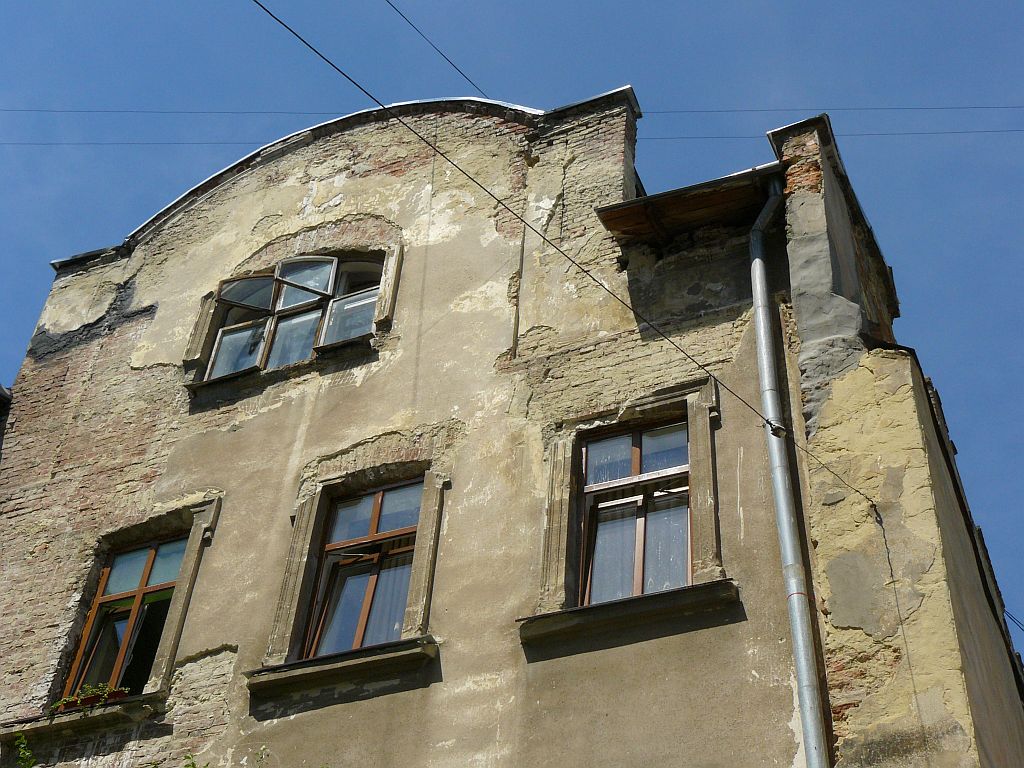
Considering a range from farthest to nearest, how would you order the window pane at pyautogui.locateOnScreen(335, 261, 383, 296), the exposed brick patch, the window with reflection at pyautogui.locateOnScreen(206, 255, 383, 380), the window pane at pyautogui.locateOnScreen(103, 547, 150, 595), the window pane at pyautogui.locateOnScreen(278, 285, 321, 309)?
the window pane at pyautogui.locateOnScreen(335, 261, 383, 296)
the window pane at pyautogui.locateOnScreen(278, 285, 321, 309)
the window with reflection at pyautogui.locateOnScreen(206, 255, 383, 380)
the window pane at pyautogui.locateOnScreen(103, 547, 150, 595)
the exposed brick patch

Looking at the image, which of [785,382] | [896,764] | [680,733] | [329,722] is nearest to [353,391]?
[329,722]

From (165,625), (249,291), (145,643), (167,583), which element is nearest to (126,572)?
(167,583)

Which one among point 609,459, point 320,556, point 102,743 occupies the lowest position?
point 102,743

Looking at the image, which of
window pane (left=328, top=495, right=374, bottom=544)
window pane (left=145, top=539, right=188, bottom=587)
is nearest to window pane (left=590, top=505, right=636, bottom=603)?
window pane (left=328, top=495, right=374, bottom=544)

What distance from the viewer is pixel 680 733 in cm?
696

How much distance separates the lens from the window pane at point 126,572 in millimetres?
10047

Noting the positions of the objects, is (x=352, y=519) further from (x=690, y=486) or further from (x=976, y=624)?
(x=976, y=624)

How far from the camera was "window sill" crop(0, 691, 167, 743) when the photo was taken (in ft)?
29.0

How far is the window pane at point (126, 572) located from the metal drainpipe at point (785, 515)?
5.06 metres

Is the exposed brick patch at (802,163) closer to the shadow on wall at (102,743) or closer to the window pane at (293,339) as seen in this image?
the window pane at (293,339)

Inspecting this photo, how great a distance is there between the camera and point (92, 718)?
29.3ft

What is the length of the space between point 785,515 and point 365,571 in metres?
3.10

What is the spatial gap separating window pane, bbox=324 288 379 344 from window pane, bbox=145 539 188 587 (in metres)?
2.05

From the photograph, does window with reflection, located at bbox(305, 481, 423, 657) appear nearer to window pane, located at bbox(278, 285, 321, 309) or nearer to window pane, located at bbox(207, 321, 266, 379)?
window pane, located at bbox(207, 321, 266, 379)
